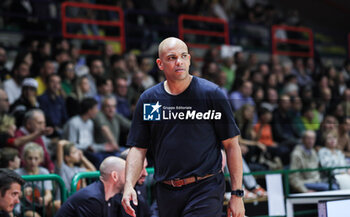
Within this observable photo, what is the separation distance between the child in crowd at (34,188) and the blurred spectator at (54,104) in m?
1.36

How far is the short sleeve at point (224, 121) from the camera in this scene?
12.1 feet

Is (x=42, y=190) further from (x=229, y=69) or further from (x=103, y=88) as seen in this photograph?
(x=229, y=69)

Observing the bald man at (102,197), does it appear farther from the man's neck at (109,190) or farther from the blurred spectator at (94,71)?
the blurred spectator at (94,71)

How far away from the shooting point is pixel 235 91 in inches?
409

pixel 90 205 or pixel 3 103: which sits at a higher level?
pixel 3 103

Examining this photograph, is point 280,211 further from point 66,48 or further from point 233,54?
point 233,54

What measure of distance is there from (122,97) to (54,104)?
1311 mm

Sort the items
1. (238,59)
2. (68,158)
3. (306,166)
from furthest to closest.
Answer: (238,59) → (306,166) → (68,158)

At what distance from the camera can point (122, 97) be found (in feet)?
29.1

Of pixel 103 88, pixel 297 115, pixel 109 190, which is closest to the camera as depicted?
pixel 109 190

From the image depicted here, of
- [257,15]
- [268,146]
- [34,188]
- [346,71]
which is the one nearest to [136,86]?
[268,146]

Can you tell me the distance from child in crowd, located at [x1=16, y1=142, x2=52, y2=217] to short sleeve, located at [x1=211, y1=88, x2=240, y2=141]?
222 centimetres

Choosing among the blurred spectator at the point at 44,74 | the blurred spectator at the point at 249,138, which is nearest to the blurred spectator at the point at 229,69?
the blurred spectator at the point at 249,138

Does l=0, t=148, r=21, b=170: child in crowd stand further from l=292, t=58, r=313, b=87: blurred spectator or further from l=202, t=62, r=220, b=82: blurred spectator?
l=292, t=58, r=313, b=87: blurred spectator
